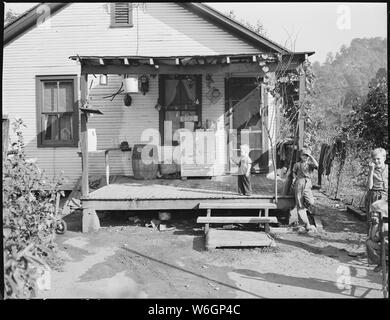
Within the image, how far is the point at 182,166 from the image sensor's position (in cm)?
1027

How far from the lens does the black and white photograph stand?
16.6 feet

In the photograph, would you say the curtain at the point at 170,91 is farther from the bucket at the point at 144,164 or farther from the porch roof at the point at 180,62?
the porch roof at the point at 180,62

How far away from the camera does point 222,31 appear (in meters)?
10.6

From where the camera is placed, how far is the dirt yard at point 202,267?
5070mm

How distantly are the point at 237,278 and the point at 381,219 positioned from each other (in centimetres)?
208

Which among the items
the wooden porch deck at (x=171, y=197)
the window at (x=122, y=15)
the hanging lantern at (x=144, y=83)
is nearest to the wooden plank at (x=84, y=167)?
the wooden porch deck at (x=171, y=197)

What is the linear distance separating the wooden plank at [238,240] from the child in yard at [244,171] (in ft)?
3.69

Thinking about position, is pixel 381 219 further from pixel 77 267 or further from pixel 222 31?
pixel 222 31

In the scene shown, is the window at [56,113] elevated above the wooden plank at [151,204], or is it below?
above

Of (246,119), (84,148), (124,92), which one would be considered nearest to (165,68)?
(84,148)

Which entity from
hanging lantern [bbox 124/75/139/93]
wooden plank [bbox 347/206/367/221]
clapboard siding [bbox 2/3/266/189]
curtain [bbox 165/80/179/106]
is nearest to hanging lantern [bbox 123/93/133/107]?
clapboard siding [bbox 2/3/266/189]

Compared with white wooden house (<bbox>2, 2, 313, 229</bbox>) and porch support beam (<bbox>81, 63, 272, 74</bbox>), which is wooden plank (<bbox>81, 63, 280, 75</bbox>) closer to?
porch support beam (<bbox>81, 63, 272, 74</bbox>)

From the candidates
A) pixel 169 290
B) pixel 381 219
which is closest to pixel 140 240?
pixel 169 290

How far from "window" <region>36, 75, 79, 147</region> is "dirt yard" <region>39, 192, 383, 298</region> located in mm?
3717
